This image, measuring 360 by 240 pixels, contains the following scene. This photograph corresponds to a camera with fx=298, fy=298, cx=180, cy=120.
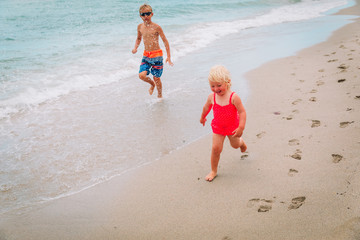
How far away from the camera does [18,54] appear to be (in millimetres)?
10812

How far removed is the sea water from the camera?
3639 millimetres

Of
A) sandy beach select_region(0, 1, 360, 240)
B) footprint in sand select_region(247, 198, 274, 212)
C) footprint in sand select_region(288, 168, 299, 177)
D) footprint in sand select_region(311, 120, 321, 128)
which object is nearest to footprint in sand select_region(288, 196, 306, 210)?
sandy beach select_region(0, 1, 360, 240)

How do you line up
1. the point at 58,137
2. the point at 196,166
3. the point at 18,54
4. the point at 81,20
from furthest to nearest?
the point at 81,20 < the point at 18,54 < the point at 58,137 < the point at 196,166

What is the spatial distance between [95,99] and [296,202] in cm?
462

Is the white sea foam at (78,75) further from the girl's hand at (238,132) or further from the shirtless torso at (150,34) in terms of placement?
the girl's hand at (238,132)

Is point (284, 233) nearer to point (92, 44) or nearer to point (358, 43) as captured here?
point (358, 43)

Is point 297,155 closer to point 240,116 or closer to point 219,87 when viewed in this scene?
point 240,116

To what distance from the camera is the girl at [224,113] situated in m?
2.83

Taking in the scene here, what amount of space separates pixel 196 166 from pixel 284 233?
4.57 feet

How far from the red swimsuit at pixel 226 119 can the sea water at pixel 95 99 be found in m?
1.12

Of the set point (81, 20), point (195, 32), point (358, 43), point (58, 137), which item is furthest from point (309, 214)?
point (81, 20)

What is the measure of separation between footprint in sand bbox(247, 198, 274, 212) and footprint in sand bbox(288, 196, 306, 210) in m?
0.17

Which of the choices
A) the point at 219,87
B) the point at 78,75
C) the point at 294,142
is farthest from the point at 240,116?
the point at 78,75

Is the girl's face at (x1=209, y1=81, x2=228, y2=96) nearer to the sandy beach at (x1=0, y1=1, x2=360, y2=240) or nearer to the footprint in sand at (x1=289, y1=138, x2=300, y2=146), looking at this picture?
the sandy beach at (x1=0, y1=1, x2=360, y2=240)
